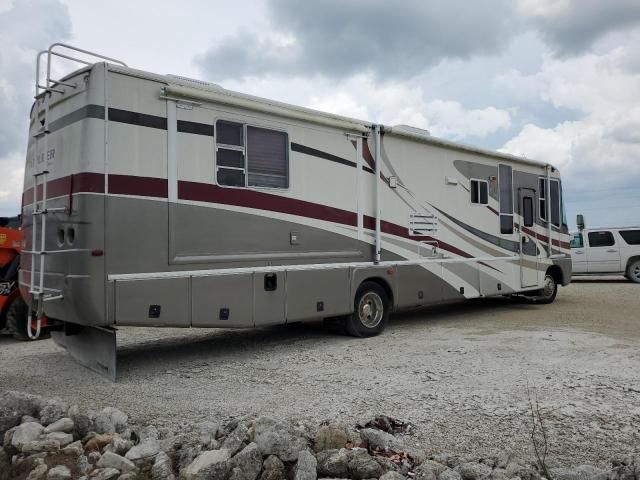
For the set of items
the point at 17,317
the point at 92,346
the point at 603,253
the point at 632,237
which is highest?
the point at 632,237

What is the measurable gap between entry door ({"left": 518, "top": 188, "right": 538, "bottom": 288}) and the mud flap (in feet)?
26.9

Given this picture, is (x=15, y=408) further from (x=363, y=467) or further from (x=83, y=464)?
(x=363, y=467)

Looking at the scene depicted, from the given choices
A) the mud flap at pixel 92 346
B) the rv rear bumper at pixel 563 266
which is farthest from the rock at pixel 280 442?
the rv rear bumper at pixel 563 266

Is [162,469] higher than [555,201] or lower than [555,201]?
lower

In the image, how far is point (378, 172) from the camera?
8.83 m

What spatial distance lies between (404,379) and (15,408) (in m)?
3.62

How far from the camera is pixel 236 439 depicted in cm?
392

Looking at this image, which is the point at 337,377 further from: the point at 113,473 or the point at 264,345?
the point at 113,473

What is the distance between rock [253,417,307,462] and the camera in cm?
374

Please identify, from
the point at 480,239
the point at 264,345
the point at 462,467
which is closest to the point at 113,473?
the point at 462,467

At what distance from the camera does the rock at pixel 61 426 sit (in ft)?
13.8

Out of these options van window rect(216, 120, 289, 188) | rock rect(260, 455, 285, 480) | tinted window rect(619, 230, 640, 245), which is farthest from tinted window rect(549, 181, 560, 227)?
rock rect(260, 455, 285, 480)

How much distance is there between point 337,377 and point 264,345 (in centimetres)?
210

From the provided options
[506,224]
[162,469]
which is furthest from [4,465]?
[506,224]
